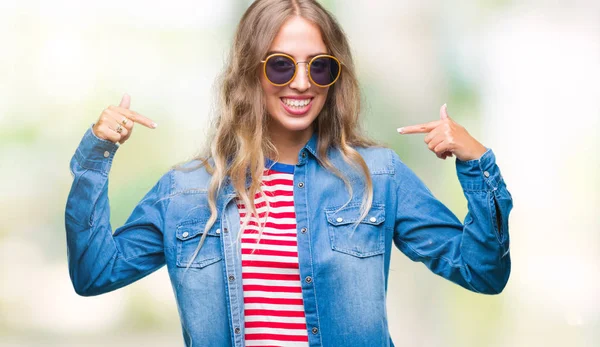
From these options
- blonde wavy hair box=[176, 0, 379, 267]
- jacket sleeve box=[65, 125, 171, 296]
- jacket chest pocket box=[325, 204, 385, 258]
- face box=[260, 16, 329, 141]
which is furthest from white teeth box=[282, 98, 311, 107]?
jacket sleeve box=[65, 125, 171, 296]

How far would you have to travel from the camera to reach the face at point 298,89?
2.28 meters

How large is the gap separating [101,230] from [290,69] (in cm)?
65

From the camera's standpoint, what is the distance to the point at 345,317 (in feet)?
7.19

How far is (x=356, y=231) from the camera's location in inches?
88.2

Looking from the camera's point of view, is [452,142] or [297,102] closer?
[452,142]

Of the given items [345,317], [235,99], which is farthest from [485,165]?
[235,99]

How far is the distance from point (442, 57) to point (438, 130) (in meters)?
2.39

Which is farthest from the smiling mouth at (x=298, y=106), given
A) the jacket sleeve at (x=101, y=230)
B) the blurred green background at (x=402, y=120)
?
the blurred green background at (x=402, y=120)

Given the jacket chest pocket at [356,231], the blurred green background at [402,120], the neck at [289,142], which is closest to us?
the jacket chest pocket at [356,231]

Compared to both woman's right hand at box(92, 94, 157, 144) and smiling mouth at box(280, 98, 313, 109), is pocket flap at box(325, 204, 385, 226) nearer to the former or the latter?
smiling mouth at box(280, 98, 313, 109)

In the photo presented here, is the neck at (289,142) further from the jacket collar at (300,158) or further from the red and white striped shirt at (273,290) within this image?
the red and white striped shirt at (273,290)

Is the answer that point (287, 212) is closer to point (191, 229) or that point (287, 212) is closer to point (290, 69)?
point (191, 229)

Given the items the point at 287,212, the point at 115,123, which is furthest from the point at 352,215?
the point at 115,123

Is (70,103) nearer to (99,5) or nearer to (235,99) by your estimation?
(99,5)
